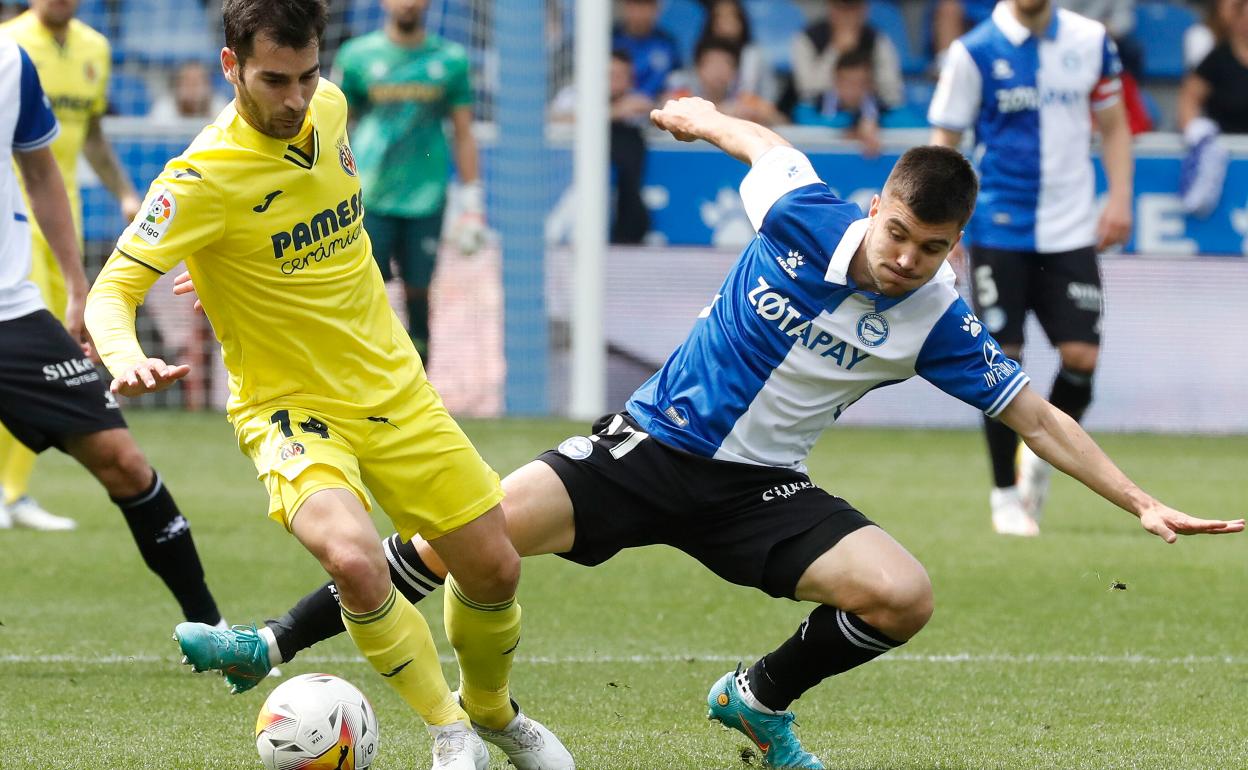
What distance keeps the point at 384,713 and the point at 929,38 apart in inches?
502

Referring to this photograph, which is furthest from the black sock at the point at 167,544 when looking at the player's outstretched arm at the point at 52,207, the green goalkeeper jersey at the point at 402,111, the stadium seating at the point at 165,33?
the stadium seating at the point at 165,33

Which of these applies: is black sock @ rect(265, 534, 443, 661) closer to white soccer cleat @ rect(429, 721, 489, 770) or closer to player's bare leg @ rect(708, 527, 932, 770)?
white soccer cleat @ rect(429, 721, 489, 770)

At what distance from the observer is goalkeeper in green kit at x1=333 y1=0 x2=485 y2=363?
10523mm

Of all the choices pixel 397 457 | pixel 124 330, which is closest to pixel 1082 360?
pixel 397 457

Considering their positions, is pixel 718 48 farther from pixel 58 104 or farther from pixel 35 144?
pixel 35 144

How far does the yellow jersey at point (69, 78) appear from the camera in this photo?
27.5ft

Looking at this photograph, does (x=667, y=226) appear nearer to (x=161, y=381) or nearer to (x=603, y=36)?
(x=603, y=36)

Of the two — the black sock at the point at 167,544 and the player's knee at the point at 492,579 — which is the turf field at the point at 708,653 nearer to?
the black sock at the point at 167,544

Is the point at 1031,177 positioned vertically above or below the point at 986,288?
above

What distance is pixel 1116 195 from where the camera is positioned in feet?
28.0

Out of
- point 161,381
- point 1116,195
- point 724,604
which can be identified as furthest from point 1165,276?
point 161,381

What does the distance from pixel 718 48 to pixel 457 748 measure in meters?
11.4

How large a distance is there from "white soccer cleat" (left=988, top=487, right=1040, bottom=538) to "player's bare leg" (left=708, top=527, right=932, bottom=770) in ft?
12.9

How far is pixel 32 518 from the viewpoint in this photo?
8547 mm
